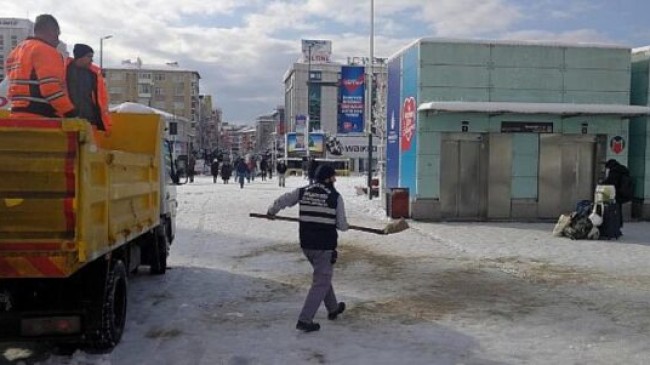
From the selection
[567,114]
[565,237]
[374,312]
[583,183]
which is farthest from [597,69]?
[374,312]

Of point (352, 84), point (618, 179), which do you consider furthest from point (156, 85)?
point (618, 179)

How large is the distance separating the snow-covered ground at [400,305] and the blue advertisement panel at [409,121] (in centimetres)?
400

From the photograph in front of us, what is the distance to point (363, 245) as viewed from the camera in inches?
496

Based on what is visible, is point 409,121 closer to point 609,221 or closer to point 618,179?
point 618,179

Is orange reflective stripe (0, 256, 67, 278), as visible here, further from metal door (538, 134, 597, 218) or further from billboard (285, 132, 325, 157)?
billboard (285, 132, 325, 157)

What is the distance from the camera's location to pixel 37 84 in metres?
5.61

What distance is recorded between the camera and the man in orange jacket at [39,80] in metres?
5.61

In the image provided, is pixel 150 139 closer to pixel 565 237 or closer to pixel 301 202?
pixel 301 202

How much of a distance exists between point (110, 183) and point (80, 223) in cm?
75

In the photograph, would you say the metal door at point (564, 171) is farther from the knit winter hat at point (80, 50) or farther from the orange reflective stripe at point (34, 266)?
the orange reflective stripe at point (34, 266)

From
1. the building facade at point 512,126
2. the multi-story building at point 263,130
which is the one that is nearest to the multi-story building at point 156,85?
the multi-story building at point 263,130

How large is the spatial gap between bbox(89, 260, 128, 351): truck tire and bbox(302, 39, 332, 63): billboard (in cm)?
12527

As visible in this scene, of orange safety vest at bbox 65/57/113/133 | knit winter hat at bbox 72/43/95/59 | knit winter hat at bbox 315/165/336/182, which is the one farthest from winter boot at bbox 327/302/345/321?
knit winter hat at bbox 72/43/95/59

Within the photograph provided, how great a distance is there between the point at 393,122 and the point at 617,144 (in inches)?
248
